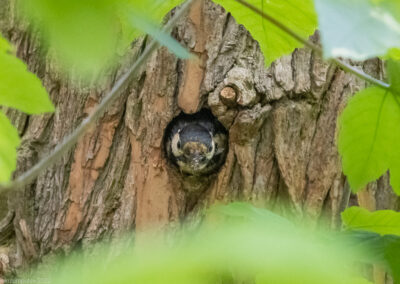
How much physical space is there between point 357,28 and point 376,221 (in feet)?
1.24

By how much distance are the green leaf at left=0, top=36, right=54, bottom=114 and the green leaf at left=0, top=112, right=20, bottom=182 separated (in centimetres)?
2

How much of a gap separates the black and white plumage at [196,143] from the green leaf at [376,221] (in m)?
0.42

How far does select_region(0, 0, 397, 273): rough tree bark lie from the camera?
0.94m

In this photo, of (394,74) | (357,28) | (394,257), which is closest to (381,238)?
(394,257)

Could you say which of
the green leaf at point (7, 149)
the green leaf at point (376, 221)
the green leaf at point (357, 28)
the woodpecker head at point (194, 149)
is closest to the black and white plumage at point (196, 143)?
the woodpecker head at point (194, 149)

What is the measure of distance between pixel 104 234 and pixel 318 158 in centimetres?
46

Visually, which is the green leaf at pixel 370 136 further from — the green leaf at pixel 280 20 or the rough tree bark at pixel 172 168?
the rough tree bark at pixel 172 168

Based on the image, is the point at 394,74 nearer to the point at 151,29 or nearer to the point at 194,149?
the point at 151,29

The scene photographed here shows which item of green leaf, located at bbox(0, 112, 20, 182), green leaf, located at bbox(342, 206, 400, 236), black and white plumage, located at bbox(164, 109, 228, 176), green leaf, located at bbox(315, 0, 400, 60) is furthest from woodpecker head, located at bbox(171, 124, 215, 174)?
green leaf, located at bbox(315, 0, 400, 60)

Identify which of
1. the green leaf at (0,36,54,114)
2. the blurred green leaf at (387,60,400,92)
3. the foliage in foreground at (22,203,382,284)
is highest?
the blurred green leaf at (387,60,400,92)

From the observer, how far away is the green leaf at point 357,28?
17cm

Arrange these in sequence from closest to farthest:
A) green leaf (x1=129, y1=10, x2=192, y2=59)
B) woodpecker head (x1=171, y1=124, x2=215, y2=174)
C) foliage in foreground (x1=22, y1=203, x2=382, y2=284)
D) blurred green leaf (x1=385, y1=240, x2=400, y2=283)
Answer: foliage in foreground (x1=22, y1=203, x2=382, y2=284), green leaf (x1=129, y1=10, x2=192, y2=59), blurred green leaf (x1=385, y1=240, x2=400, y2=283), woodpecker head (x1=171, y1=124, x2=215, y2=174)

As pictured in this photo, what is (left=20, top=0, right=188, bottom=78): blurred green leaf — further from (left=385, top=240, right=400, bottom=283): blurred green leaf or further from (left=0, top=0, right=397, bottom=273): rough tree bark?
(left=0, top=0, right=397, bottom=273): rough tree bark

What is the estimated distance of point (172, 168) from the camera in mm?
975
